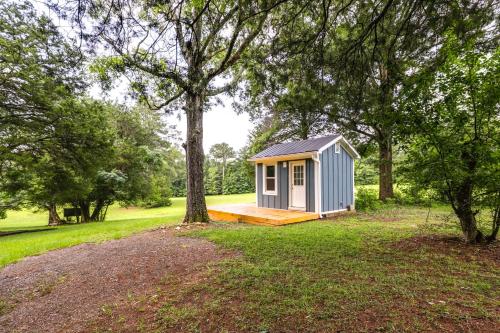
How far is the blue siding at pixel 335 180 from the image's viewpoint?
849cm

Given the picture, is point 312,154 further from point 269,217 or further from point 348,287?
point 348,287

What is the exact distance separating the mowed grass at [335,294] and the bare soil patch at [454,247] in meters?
0.03

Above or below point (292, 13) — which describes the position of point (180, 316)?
below

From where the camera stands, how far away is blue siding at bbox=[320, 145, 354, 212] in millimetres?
8492

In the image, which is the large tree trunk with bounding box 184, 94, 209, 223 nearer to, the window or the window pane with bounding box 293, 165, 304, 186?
the window

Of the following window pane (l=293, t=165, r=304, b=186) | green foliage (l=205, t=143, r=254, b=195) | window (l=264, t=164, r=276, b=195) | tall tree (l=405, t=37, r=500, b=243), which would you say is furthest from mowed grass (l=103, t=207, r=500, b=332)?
green foliage (l=205, t=143, r=254, b=195)

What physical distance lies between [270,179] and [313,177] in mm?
2129

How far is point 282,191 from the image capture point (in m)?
9.45

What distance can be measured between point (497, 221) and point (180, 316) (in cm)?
486

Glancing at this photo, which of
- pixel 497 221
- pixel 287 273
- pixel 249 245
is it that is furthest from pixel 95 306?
pixel 497 221

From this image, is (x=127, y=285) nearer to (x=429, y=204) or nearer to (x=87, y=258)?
(x=87, y=258)

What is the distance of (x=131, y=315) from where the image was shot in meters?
2.42

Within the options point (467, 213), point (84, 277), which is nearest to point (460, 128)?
point (467, 213)

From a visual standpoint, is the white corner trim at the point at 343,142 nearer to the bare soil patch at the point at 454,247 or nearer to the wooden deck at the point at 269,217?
the wooden deck at the point at 269,217
